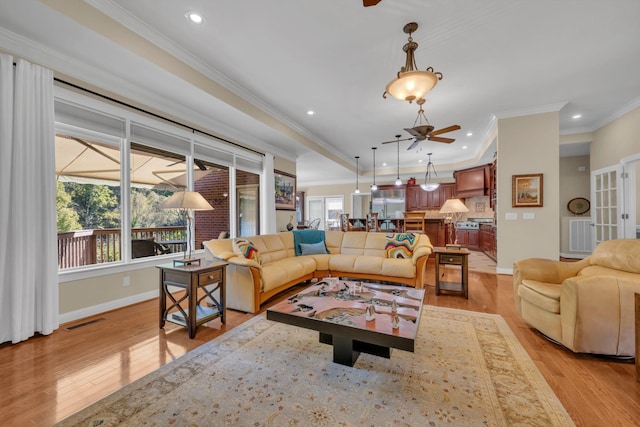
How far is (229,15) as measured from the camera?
2.51 meters

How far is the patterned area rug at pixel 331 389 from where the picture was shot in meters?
1.51

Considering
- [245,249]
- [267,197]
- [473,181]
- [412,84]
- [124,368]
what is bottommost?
[124,368]

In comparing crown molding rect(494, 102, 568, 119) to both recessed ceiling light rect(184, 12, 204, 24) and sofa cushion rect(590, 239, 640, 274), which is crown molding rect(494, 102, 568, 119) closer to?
sofa cushion rect(590, 239, 640, 274)

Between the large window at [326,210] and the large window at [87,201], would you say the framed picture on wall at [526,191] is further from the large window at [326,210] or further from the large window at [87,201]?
the large window at [326,210]

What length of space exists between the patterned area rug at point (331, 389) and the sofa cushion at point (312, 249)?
7.45 feet

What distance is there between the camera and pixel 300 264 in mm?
3969

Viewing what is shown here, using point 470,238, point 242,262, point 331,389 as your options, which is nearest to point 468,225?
point 470,238

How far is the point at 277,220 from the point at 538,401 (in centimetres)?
544

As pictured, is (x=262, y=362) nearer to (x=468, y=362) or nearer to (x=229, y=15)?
(x=468, y=362)

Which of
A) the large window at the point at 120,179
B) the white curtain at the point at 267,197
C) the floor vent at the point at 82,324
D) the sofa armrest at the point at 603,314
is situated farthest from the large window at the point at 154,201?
the sofa armrest at the point at 603,314

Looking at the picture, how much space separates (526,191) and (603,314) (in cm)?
332

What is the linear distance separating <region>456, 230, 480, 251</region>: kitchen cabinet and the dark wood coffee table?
23.0 feet

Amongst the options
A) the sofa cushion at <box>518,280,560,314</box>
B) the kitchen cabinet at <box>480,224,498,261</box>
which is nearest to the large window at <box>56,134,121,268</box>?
the sofa cushion at <box>518,280,560,314</box>

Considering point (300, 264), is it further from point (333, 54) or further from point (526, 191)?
point (526, 191)
